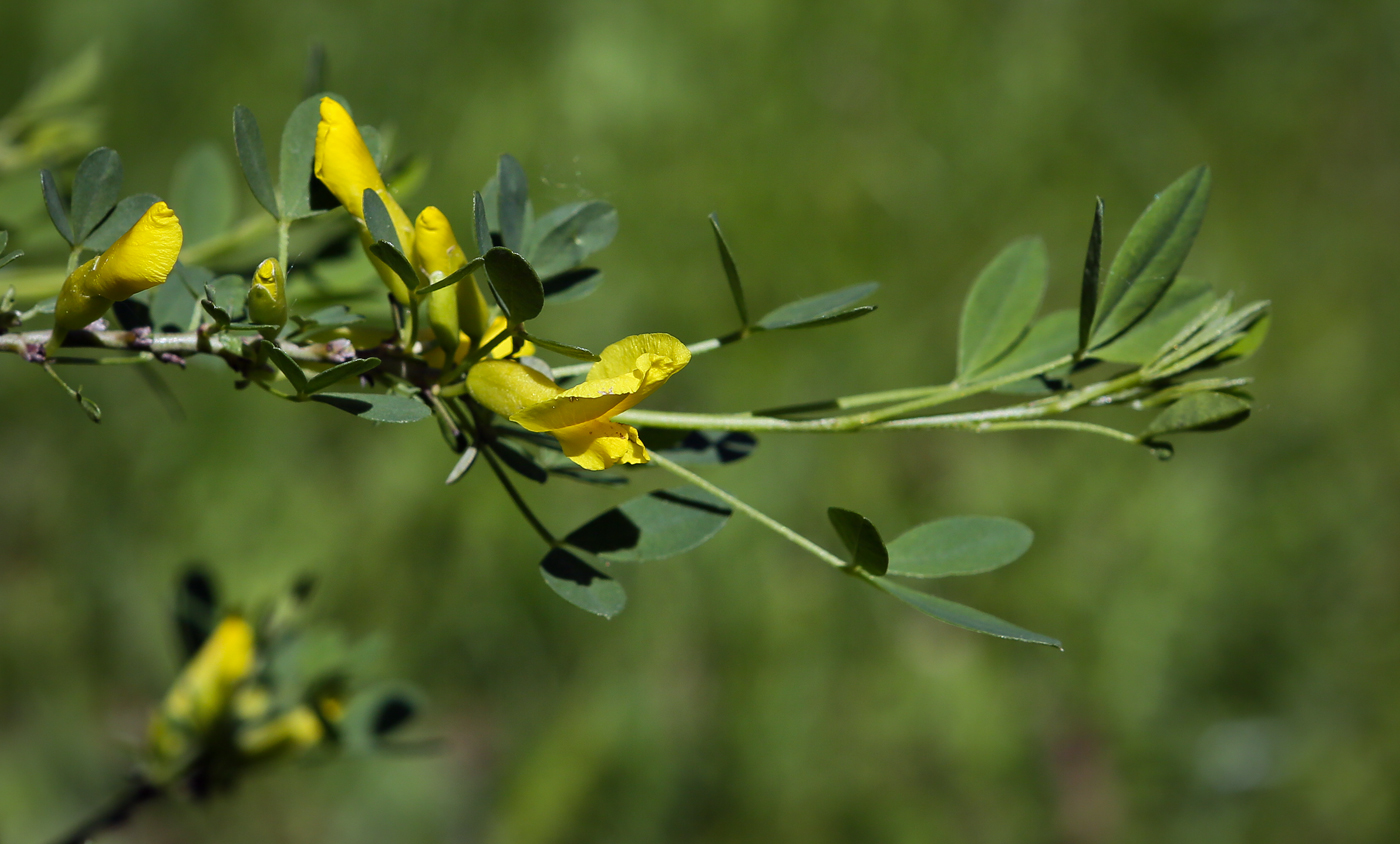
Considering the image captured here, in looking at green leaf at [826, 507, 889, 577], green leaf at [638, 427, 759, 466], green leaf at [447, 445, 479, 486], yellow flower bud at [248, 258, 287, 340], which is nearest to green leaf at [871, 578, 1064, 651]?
green leaf at [826, 507, 889, 577]

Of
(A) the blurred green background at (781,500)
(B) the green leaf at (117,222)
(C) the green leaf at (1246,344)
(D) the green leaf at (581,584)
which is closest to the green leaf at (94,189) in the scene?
(B) the green leaf at (117,222)

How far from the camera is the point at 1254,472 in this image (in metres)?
2.50

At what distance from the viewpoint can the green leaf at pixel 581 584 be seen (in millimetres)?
585

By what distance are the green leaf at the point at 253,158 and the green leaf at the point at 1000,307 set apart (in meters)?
0.46

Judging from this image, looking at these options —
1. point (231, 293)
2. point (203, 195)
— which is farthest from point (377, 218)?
point (203, 195)

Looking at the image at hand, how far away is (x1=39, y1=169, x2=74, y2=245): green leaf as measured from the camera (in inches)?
20.3

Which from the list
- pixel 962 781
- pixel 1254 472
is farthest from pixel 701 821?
pixel 1254 472

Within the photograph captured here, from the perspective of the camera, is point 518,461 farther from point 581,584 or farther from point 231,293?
point 231,293

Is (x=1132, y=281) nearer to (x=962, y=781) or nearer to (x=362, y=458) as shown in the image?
(x=962, y=781)

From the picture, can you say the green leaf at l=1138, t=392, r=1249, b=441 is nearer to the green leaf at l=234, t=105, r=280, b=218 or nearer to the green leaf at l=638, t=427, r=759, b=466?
the green leaf at l=638, t=427, r=759, b=466

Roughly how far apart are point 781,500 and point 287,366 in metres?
1.99

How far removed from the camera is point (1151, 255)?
0.64 metres

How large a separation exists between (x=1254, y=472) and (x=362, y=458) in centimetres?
216

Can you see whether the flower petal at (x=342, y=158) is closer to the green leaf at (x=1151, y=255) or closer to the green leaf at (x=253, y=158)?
the green leaf at (x=253, y=158)
